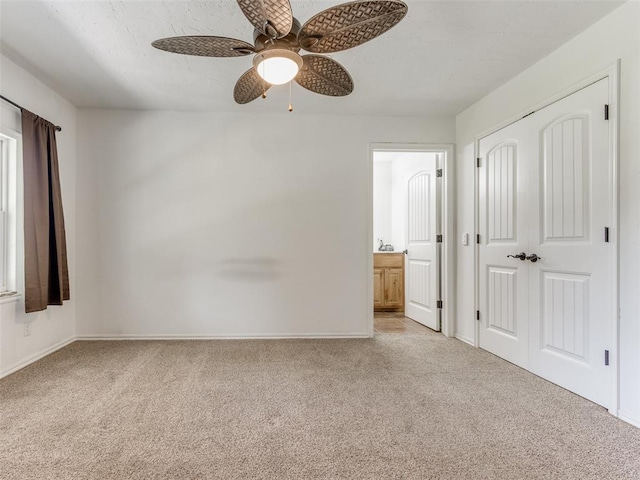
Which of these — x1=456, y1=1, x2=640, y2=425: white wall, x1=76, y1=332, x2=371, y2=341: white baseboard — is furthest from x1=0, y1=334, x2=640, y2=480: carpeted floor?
x1=76, y1=332, x2=371, y2=341: white baseboard

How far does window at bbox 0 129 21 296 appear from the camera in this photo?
2750 mm

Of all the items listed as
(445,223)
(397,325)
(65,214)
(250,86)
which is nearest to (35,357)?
(65,214)

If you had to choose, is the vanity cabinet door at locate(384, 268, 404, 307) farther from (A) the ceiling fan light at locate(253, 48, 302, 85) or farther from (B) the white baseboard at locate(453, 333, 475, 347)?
(A) the ceiling fan light at locate(253, 48, 302, 85)

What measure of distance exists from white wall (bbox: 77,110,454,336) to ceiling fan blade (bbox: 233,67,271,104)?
1529mm

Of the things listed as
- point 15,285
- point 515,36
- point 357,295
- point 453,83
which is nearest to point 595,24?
point 515,36

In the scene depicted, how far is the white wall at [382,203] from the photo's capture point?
19.3 ft

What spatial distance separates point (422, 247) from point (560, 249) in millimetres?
1950

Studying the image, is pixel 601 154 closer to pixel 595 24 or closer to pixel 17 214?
pixel 595 24

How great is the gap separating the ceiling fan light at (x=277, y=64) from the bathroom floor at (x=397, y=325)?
309cm

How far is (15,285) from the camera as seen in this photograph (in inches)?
110

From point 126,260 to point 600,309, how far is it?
13.4 feet

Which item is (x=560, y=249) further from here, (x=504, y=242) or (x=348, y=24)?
(x=348, y=24)

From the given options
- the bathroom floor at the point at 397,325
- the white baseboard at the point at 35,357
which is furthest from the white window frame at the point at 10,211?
the bathroom floor at the point at 397,325

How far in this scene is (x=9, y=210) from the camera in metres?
2.78
